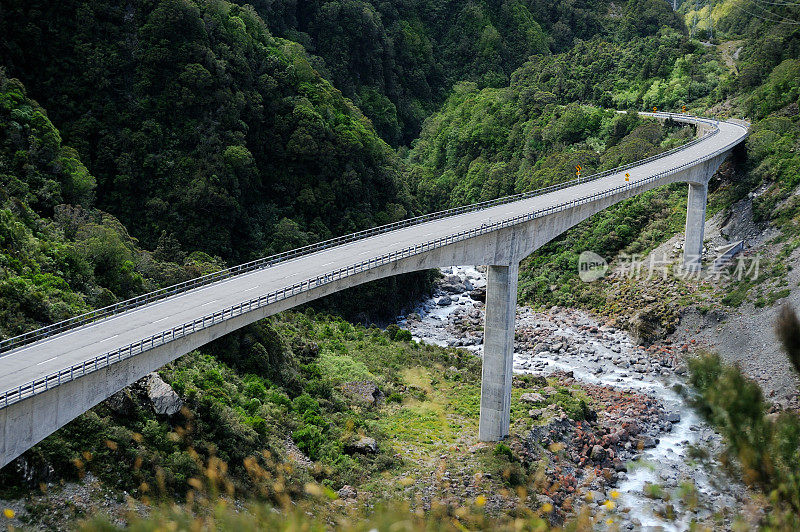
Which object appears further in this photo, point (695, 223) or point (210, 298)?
point (695, 223)

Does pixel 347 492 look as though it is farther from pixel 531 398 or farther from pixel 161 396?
pixel 531 398

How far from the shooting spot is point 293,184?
6316 cm

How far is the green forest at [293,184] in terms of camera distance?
29.8 m

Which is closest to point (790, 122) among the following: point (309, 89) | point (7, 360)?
point (309, 89)

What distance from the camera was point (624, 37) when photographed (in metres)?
114

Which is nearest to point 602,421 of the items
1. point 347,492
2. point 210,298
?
point 347,492

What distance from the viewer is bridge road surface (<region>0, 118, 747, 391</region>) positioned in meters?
24.7

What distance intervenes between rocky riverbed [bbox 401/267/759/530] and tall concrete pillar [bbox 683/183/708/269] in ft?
31.4

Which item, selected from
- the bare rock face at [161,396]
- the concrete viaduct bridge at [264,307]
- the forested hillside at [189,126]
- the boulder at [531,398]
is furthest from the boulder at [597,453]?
the forested hillside at [189,126]

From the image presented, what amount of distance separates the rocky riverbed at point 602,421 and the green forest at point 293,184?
1999 millimetres

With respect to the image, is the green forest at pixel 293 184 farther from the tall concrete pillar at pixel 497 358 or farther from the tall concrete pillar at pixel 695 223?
the tall concrete pillar at pixel 695 223

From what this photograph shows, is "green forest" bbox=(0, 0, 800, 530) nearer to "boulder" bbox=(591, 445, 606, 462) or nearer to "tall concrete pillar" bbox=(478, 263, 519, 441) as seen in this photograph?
"tall concrete pillar" bbox=(478, 263, 519, 441)

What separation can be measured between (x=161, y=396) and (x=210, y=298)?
457cm

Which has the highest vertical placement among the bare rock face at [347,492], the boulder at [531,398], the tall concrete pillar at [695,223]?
the tall concrete pillar at [695,223]
